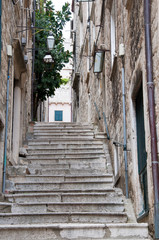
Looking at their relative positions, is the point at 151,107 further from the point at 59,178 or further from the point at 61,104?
the point at 61,104

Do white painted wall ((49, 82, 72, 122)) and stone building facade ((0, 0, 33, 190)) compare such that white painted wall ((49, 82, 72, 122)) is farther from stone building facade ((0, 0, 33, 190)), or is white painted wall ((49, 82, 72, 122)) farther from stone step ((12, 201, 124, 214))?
stone step ((12, 201, 124, 214))

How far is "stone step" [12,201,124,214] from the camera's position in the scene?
6.71m

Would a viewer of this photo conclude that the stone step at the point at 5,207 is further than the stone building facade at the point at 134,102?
Yes

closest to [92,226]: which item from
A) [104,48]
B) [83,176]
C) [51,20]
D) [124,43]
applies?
[83,176]

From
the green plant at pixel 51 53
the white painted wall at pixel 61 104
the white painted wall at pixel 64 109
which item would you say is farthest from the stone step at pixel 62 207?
the white painted wall at pixel 64 109

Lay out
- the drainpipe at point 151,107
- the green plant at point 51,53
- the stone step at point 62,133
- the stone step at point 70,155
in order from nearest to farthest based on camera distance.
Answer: the drainpipe at point 151,107
the stone step at point 70,155
the stone step at point 62,133
the green plant at point 51,53

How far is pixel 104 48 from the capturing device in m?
11.0

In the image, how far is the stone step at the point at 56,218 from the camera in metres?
6.26

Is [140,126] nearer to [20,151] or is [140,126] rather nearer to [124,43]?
[124,43]

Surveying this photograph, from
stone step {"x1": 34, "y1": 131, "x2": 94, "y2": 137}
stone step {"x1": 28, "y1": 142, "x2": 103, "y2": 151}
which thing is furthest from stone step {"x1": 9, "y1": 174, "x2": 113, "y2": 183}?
stone step {"x1": 34, "y1": 131, "x2": 94, "y2": 137}

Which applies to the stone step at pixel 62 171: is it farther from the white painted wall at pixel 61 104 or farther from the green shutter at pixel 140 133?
the white painted wall at pixel 61 104

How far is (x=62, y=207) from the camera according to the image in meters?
6.75

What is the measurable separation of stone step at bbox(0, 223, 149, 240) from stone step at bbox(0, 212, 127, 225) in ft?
2.49

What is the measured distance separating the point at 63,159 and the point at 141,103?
Answer: 12.6ft
